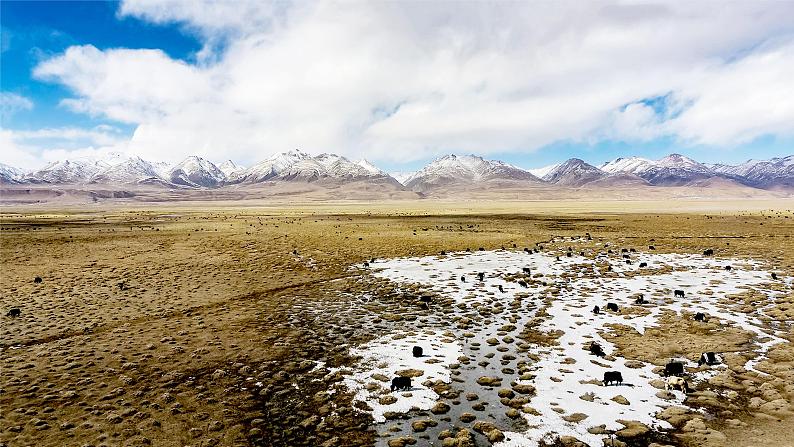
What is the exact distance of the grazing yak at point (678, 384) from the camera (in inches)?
396

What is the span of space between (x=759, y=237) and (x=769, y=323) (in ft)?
111

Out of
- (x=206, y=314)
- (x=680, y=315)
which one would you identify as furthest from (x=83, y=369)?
(x=680, y=315)

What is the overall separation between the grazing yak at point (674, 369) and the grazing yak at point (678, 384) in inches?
27.7

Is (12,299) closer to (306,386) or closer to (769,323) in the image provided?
(306,386)

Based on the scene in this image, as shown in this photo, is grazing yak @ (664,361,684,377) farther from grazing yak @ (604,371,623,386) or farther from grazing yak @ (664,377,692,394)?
grazing yak @ (604,371,623,386)

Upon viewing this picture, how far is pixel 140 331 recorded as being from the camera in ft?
49.8

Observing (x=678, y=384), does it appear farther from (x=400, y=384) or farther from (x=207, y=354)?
(x=207, y=354)

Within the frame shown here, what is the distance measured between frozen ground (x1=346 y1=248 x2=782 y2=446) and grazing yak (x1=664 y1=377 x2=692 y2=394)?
16.1 inches

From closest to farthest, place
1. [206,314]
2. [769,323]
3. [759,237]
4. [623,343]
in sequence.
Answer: [623,343] < [769,323] < [206,314] < [759,237]

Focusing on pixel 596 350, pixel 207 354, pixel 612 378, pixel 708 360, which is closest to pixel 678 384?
pixel 612 378

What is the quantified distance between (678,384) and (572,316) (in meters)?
6.40

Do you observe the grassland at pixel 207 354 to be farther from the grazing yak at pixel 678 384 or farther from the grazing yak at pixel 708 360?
the grazing yak at pixel 708 360

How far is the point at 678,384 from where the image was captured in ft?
33.1

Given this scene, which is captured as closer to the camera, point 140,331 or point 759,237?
point 140,331
